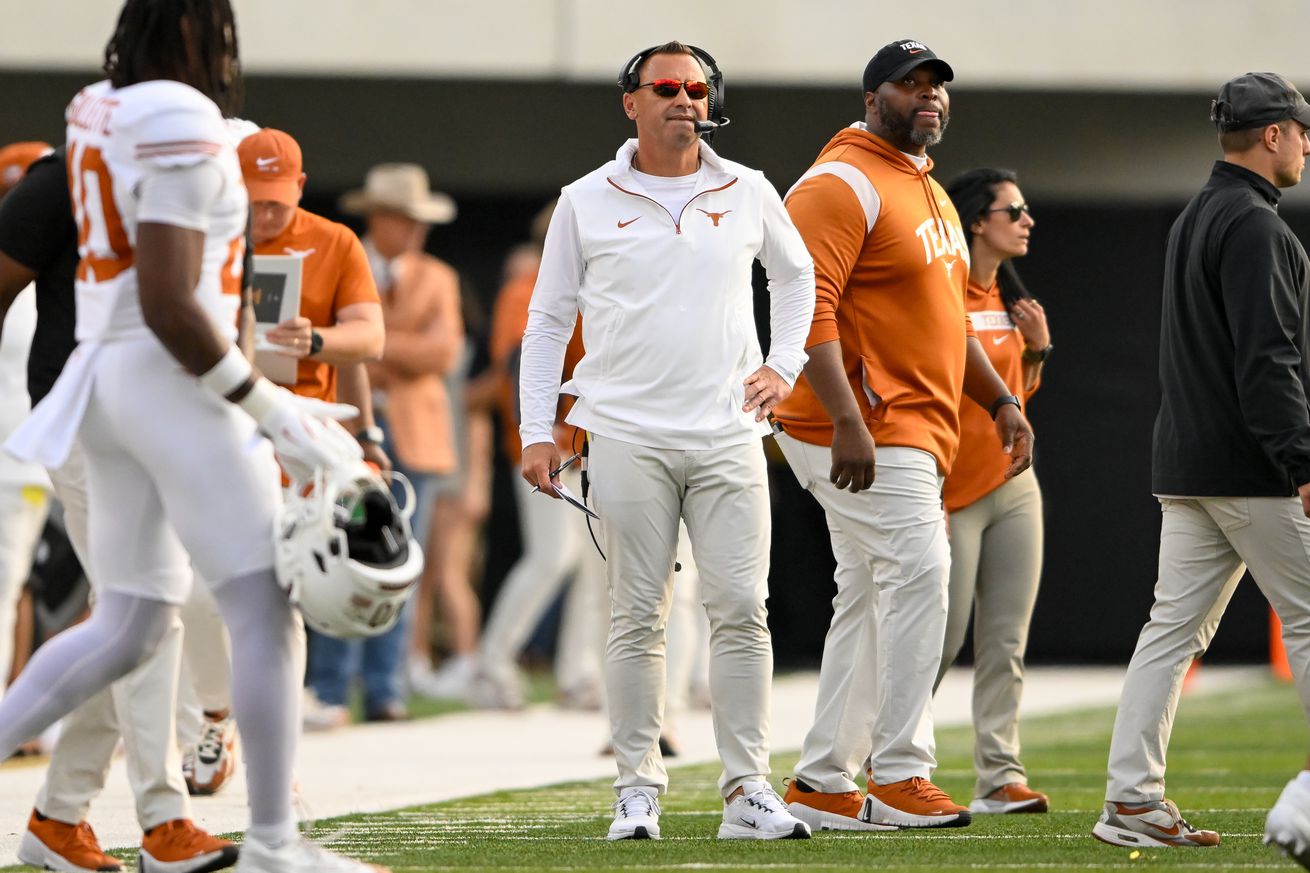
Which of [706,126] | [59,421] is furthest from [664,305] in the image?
[59,421]

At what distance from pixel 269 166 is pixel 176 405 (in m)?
2.11

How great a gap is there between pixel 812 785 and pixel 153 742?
193 cm

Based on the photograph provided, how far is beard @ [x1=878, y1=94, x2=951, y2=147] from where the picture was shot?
5.92 meters

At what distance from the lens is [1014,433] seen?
6.29 meters

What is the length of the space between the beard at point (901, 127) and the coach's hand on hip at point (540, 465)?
1.34 m

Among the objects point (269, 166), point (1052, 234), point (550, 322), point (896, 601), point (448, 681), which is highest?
point (269, 166)

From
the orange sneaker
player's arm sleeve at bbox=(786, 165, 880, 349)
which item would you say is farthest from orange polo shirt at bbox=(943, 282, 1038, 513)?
the orange sneaker

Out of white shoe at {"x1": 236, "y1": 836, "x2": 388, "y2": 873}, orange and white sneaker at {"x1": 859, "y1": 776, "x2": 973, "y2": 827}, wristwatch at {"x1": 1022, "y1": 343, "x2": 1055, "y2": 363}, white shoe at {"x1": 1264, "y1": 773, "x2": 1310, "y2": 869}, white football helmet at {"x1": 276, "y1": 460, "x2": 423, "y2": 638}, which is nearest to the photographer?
white football helmet at {"x1": 276, "y1": 460, "x2": 423, "y2": 638}

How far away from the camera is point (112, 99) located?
4.23 meters

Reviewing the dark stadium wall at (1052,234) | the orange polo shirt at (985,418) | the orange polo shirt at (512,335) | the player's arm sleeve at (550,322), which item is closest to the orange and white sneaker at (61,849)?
the player's arm sleeve at (550,322)

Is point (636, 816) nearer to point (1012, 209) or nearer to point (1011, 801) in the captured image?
point (1011, 801)

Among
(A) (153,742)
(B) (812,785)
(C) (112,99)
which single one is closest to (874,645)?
(B) (812,785)

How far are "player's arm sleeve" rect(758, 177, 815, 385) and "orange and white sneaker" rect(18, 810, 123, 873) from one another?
2.06m

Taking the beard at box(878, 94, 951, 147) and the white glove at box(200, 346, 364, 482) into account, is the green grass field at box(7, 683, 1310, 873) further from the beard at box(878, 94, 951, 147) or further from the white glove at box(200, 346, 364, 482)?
the beard at box(878, 94, 951, 147)
